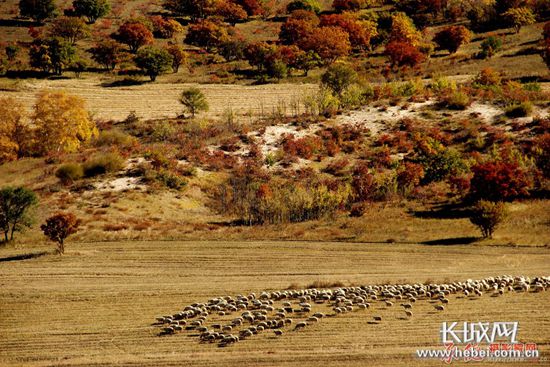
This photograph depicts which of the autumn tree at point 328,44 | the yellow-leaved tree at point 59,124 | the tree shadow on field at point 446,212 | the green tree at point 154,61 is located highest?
the autumn tree at point 328,44

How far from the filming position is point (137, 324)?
42750mm

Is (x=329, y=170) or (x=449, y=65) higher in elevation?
(x=449, y=65)

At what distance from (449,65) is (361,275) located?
91144 millimetres

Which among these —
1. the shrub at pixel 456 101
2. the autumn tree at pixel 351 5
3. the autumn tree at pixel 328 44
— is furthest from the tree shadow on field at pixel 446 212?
the autumn tree at pixel 351 5

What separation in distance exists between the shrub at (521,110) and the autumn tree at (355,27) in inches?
2376

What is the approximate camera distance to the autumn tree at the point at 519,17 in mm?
149500

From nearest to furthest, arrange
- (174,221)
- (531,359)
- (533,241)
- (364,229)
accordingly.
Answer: (531,359)
(533,241)
(364,229)
(174,221)

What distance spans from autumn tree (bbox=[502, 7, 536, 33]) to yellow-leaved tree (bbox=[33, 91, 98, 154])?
309 ft

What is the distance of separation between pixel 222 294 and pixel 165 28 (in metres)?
123

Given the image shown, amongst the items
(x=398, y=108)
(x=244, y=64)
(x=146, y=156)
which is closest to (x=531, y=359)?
(x=146, y=156)

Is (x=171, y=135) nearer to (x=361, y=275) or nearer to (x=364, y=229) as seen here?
(x=364, y=229)

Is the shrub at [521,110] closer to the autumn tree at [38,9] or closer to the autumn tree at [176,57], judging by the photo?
the autumn tree at [176,57]

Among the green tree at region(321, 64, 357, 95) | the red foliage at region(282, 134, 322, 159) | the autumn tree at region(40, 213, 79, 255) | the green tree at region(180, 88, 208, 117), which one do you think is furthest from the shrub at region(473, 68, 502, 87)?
the autumn tree at region(40, 213, 79, 255)

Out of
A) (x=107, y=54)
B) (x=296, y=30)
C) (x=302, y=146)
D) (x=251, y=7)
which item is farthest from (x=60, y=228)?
(x=251, y=7)
